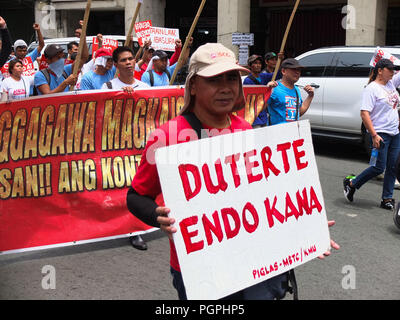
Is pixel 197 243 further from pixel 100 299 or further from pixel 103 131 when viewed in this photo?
pixel 103 131

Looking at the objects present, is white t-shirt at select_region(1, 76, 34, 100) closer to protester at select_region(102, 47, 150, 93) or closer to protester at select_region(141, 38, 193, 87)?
protester at select_region(141, 38, 193, 87)

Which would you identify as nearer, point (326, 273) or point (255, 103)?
point (326, 273)

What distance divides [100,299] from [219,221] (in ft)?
6.54

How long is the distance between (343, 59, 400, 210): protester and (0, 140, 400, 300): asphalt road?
2.12ft

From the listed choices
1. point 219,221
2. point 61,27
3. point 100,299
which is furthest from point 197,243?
point 61,27

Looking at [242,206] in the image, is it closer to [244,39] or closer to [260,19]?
[244,39]

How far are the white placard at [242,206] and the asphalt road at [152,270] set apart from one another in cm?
164

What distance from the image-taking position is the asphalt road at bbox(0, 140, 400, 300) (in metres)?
3.77

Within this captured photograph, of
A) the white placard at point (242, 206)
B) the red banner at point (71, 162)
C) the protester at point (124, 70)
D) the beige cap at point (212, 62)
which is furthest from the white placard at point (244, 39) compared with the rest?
the beige cap at point (212, 62)

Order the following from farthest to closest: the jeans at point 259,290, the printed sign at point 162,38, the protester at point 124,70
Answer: the printed sign at point 162,38 < the protester at point 124,70 < the jeans at point 259,290

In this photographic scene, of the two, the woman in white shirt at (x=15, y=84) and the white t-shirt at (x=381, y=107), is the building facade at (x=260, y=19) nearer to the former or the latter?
the white t-shirt at (x=381, y=107)

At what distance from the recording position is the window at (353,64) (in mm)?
8891

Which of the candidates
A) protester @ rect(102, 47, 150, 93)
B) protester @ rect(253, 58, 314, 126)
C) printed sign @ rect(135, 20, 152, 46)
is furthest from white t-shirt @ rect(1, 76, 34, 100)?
protester @ rect(253, 58, 314, 126)

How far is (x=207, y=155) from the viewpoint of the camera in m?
1.99
